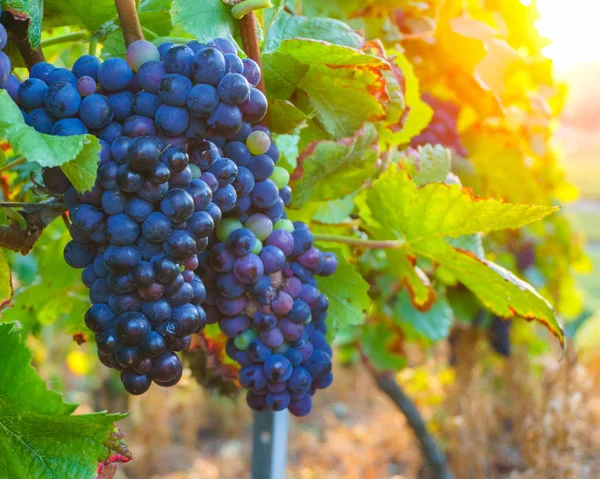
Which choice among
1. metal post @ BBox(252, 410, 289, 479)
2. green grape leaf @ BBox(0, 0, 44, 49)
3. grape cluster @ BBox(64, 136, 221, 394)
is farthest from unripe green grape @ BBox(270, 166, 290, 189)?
metal post @ BBox(252, 410, 289, 479)

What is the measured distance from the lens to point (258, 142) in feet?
1.62

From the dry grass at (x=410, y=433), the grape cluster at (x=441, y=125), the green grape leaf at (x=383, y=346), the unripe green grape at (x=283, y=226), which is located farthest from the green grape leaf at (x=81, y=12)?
the dry grass at (x=410, y=433)

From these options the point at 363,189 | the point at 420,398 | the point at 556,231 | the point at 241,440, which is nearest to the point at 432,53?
the point at 363,189

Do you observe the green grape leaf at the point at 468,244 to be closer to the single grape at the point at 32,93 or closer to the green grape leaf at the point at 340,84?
the green grape leaf at the point at 340,84

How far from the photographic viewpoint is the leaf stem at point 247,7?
1.55ft

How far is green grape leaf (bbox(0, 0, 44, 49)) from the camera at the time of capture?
1.41ft

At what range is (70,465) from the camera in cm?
46

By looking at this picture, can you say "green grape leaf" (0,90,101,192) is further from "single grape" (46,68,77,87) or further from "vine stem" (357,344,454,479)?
"vine stem" (357,344,454,479)

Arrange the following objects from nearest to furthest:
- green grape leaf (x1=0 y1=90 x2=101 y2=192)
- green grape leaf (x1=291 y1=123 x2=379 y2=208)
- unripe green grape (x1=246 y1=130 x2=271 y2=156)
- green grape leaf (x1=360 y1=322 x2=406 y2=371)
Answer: green grape leaf (x1=0 y1=90 x2=101 y2=192)
unripe green grape (x1=246 y1=130 x2=271 y2=156)
green grape leaf (x1=291 y1=123 x2=379 y2=208)
green grape leaf (x1=360 y1=322 x2=406 y2=371)

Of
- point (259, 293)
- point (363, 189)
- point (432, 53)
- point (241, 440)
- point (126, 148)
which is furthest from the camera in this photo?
point (241, 440)

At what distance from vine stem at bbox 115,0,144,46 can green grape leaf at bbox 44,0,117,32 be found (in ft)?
0.21

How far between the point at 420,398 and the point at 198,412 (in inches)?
59.8

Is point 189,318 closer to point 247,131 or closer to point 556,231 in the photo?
point 247,131

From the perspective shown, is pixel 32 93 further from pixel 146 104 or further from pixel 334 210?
pixel 334 210
